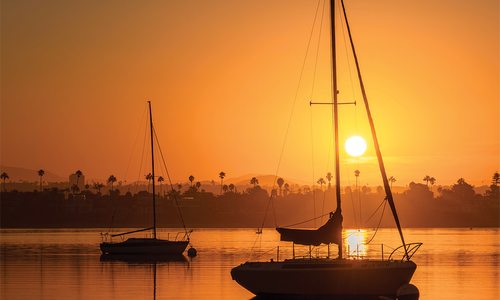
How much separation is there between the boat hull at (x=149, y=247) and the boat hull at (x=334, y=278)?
5334 cm

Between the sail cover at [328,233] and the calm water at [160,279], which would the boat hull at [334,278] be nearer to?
the sail cover at [328,233]

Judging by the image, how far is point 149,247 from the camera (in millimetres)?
98062

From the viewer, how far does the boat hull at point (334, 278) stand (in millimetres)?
44750

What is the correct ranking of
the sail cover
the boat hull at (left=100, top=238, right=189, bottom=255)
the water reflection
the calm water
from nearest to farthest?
the sail cover < the calm water < the water reflection < the boat hull at (left=100, top=238, right=189, bottom=255)

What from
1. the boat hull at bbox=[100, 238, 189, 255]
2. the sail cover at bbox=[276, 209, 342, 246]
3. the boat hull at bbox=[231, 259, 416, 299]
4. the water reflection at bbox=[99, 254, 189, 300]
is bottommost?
the water reflection at bbox=[99, 254, 189, 300]

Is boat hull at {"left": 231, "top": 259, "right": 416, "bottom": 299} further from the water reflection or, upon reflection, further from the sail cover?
the water reflection

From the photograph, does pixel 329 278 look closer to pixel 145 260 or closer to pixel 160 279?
pixel 160 279

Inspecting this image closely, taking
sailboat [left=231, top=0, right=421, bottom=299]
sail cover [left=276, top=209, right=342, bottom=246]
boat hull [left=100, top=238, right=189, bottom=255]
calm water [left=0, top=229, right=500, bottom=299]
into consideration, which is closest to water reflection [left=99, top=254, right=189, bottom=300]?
calm water [left=0, top=229, right=500, bottom=299]

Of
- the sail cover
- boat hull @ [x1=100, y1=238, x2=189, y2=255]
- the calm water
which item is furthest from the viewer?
boat hull @ [x1=100, y1=238, x2=189, y2=255]

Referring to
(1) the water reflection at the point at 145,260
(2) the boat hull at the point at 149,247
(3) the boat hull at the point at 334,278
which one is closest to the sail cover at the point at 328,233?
(3) the boat hull at the point at 334,278

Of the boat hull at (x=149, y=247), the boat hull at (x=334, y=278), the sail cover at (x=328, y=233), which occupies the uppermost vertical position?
the sail cover at (x=328, y=233)

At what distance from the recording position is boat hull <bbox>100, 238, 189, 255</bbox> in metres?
97.9

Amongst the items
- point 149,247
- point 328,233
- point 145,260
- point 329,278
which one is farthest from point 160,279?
point 149,247

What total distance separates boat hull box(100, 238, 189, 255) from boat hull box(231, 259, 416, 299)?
53.3m
